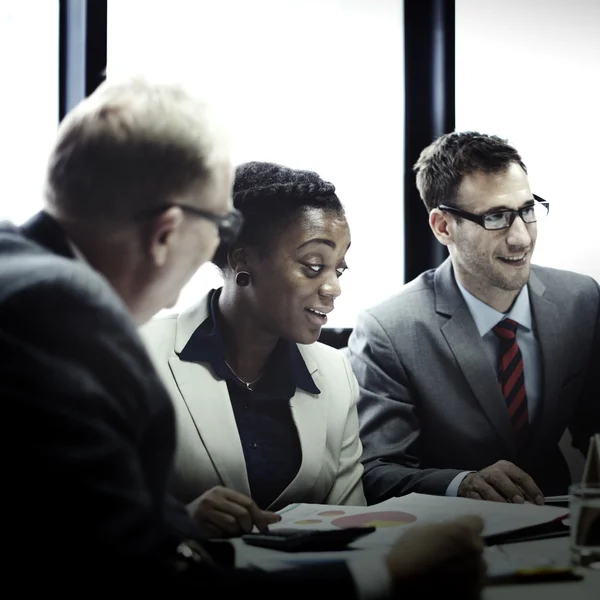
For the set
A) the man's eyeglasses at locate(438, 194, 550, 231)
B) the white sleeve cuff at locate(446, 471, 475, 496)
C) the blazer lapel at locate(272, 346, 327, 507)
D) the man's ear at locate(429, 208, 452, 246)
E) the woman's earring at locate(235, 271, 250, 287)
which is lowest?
the white sleeve cuff at locate(446, 471, 475, 496)

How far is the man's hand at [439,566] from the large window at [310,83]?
3.06ft

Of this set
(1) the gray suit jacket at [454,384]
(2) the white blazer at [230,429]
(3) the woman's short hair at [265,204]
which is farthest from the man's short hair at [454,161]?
(2) the white blazer at [230,429]

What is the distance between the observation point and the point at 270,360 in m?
1.68

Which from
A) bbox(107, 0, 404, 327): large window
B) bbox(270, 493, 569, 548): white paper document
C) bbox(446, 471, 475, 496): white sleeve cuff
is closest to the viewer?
bbox(270, 493, 569, 548): white paper document

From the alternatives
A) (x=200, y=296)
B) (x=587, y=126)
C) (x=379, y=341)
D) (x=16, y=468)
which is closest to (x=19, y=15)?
(x=200, y=296)

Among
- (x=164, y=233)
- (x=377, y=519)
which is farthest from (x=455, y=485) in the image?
(x=164, y=233)

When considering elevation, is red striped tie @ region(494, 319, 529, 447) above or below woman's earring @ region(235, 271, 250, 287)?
below

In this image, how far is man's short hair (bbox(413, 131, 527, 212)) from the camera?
1.93 m

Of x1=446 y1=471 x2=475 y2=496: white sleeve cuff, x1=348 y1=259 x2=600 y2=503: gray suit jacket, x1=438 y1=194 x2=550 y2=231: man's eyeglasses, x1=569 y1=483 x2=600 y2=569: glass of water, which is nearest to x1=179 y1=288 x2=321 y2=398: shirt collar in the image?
x1=348 y1=259 x2=600 y2=503: gray suit jacket

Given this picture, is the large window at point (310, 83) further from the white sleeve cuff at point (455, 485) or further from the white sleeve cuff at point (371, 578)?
the white sleeve cuff at point (371, 578)

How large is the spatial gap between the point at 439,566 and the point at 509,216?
1.20 m

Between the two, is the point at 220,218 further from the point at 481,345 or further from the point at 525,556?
the point at 481,345

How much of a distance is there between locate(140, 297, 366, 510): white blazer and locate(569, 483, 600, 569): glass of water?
621mm

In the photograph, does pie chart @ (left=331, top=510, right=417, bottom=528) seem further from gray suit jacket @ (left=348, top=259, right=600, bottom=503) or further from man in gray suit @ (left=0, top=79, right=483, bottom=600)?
gray suit jacket @ (left=348, top=259, right=600, bottom=503)
